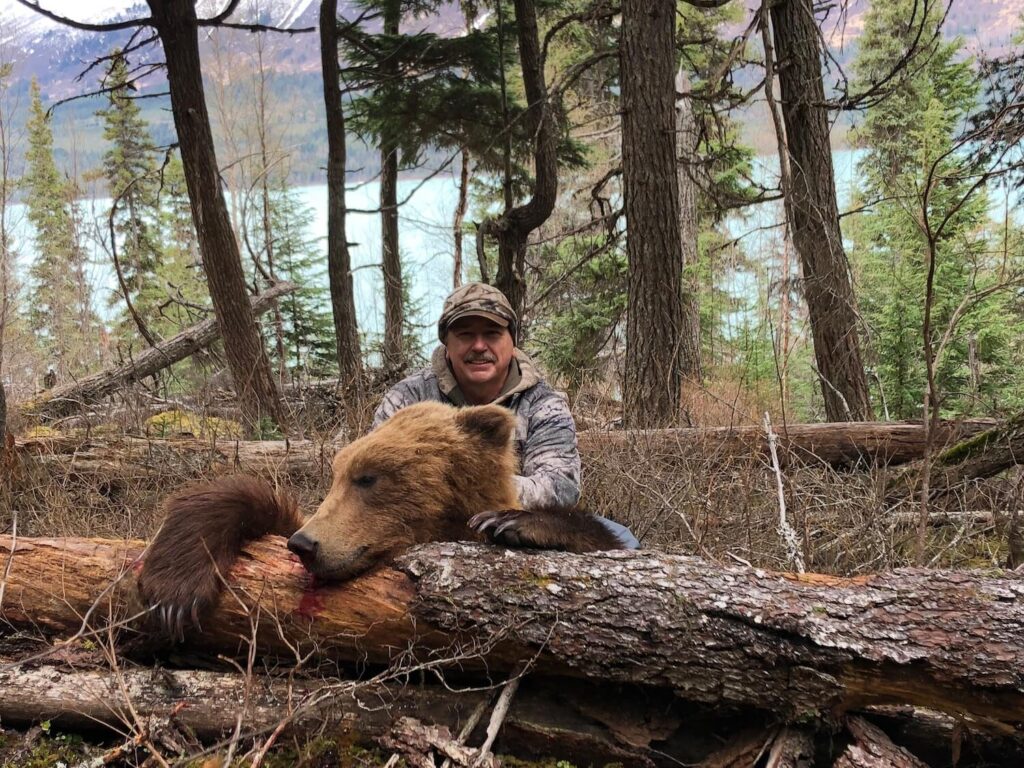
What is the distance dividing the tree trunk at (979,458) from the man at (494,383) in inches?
105

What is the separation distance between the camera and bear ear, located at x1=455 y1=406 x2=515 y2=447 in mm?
2939

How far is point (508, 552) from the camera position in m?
2.54

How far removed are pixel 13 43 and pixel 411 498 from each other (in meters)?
26.0

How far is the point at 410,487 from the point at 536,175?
7.29 metres

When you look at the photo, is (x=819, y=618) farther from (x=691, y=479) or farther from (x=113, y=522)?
(x=113, y=522)

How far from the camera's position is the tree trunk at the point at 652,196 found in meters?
7.14

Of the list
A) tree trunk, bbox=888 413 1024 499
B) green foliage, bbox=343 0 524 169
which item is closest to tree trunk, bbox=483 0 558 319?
green foliage, bbox=343 0 524 169

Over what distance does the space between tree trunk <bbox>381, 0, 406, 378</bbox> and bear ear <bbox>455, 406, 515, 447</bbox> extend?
593cm

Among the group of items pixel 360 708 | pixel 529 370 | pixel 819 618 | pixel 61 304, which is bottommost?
pixel 360 708

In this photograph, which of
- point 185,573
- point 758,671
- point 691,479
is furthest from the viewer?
point 691,479

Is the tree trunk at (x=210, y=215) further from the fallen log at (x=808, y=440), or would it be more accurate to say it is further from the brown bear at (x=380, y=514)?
the brown bear at (x=380, y=514)

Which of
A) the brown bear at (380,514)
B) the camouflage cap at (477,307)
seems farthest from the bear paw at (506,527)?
the camouflage cap at (477,307)

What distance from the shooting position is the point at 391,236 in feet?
44.0

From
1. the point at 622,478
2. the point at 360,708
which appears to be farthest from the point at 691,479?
the point at 360,708
